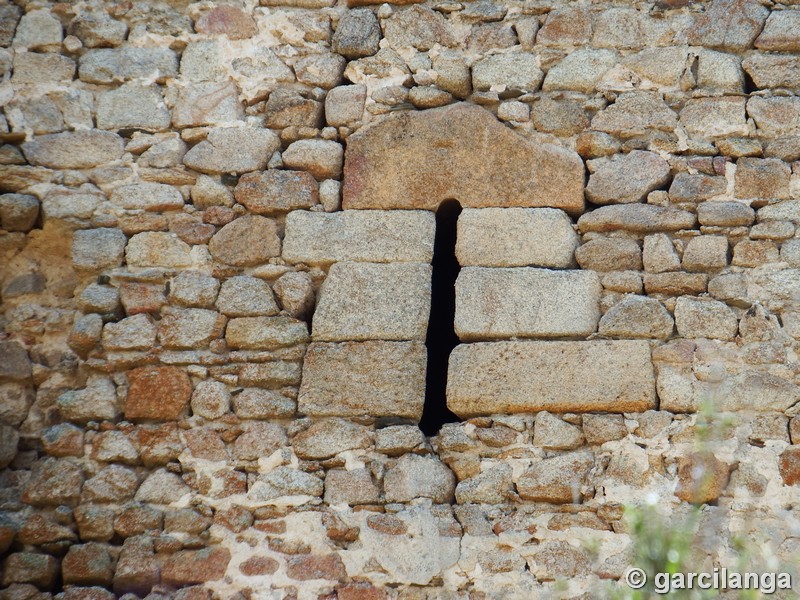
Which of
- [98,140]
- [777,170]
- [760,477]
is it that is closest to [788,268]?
[777,170]

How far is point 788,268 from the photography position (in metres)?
3.42

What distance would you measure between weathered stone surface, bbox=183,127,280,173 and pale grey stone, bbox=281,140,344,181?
10 centimetres

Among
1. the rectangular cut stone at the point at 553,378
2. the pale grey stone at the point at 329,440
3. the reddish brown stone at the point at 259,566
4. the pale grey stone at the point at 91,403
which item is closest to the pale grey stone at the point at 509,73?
the rectangular cut stone at the point at 553,378

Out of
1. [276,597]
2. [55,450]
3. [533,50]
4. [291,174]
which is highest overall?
[533,50]

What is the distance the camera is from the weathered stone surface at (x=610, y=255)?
11.6ft

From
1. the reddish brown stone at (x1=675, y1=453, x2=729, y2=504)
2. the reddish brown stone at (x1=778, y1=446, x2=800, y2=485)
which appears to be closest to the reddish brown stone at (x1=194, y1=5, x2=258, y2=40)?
the reddish brown stone at (x1=675, y1=453, x2=729, y2=504)

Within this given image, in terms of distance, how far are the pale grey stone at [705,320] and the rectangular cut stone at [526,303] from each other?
318mm

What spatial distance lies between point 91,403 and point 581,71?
2.43 meters

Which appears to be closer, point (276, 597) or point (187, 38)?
point (276, 597)

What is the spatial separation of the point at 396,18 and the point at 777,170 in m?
1.73

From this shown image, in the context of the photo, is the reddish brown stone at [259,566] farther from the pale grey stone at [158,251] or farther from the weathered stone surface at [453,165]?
the weathered stone surface at [453,165]

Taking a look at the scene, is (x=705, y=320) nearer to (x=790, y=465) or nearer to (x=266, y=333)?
(x=790, y=465)

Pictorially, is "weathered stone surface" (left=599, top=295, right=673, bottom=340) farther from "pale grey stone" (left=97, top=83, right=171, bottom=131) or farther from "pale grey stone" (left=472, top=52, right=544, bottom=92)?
"pale grey stone" (left=97, top=83, right=171, bottom=131)

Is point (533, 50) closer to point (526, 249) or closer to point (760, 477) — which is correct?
point (526, 249)
